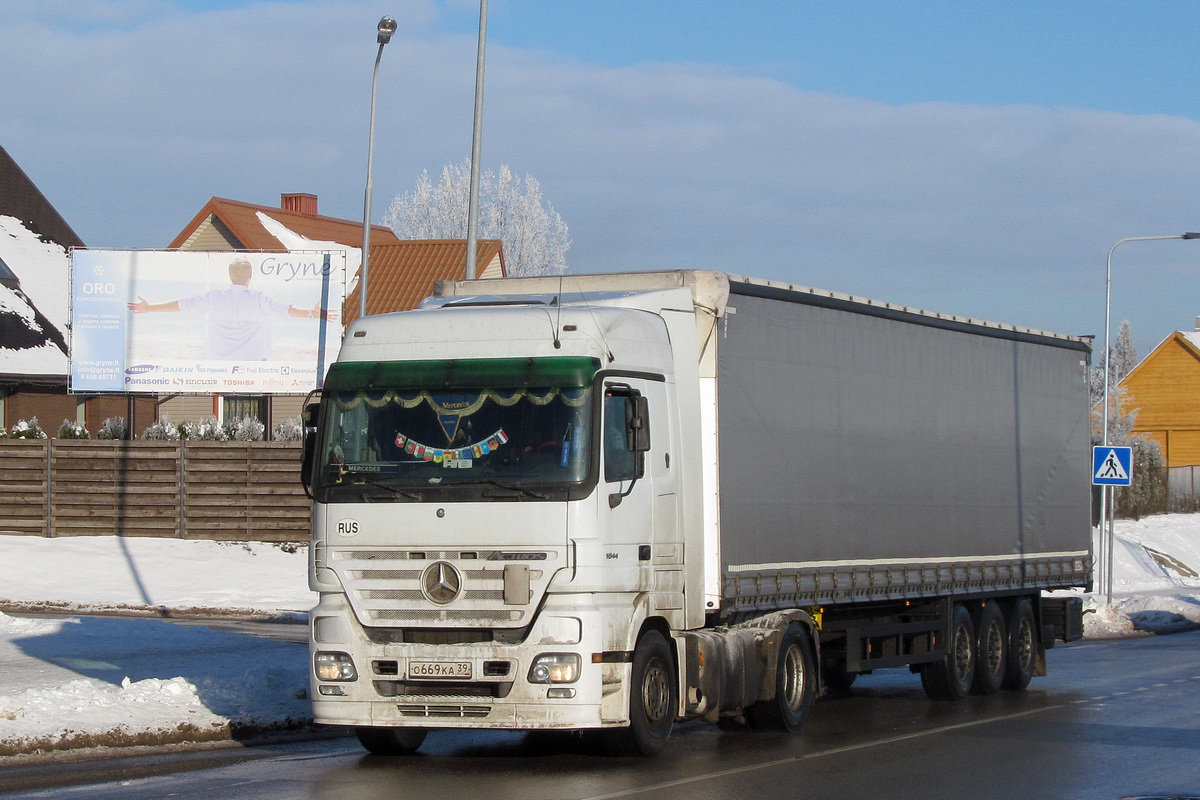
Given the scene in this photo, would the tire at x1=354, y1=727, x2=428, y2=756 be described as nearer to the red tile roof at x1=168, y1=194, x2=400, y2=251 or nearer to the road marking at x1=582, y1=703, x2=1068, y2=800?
the road marking at x1=582, y1=703, x2=1068, y2=800

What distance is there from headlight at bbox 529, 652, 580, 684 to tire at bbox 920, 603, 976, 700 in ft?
22.7

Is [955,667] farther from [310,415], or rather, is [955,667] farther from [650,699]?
[310,415]

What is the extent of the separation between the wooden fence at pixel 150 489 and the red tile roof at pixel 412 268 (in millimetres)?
12175

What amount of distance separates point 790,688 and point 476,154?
30.6 feet

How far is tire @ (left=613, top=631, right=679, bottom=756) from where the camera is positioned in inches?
413

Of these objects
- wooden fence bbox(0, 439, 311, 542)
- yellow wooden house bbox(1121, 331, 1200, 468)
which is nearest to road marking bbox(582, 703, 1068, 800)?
wooden fence bbox(0, 439, 311, 542)

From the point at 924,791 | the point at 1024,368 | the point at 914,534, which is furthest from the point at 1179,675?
the point at 924,791

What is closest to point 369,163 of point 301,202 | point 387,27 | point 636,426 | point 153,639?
point 387,27

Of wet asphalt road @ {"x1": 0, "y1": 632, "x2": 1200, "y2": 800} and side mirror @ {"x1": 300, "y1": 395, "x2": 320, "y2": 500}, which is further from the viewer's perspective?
side mirror @ {"x1": 300, "y1": 395, "x2": 320, "y2": 500}

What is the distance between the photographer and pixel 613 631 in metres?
10.2

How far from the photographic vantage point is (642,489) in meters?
10.7

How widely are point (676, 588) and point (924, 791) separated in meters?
2.41

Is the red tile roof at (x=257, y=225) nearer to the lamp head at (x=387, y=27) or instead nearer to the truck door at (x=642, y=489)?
the lamp head at (x=387, y=27)

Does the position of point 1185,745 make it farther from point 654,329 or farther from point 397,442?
point 397,442
